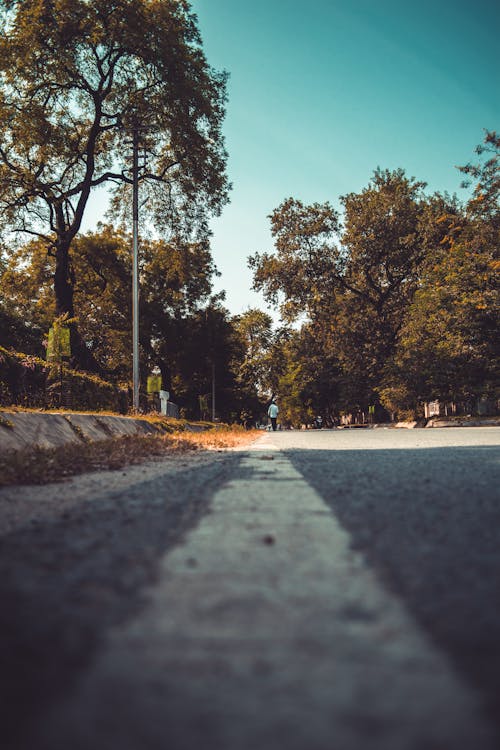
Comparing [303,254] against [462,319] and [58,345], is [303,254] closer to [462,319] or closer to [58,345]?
[462,319]

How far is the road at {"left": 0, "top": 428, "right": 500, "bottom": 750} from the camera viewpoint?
28.5 inches

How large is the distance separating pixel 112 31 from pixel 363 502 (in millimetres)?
21137

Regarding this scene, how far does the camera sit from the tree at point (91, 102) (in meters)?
17.9

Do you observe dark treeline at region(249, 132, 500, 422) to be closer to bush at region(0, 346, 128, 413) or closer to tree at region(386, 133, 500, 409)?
tree at region(386, 133, 500, 409)

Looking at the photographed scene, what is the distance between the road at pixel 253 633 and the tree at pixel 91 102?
59.6 ft

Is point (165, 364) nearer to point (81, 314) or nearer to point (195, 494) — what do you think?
point (81, 314)

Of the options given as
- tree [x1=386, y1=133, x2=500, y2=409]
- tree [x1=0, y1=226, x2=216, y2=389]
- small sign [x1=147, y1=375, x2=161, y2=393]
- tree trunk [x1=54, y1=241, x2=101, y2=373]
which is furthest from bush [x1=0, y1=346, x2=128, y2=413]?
tree [x1=386, y1=133, x2=500, y2=409]

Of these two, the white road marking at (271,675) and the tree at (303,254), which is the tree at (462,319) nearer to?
the tree at (303,254)

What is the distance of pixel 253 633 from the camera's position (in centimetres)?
100

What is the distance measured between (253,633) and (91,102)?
23.8 m

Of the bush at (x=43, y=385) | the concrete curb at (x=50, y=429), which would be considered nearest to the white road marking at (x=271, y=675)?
the concrete curb at (x=50, y=429)

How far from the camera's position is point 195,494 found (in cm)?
277

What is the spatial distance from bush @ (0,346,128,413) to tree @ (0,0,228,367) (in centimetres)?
782

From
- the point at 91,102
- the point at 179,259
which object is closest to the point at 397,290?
the point at 179,259
